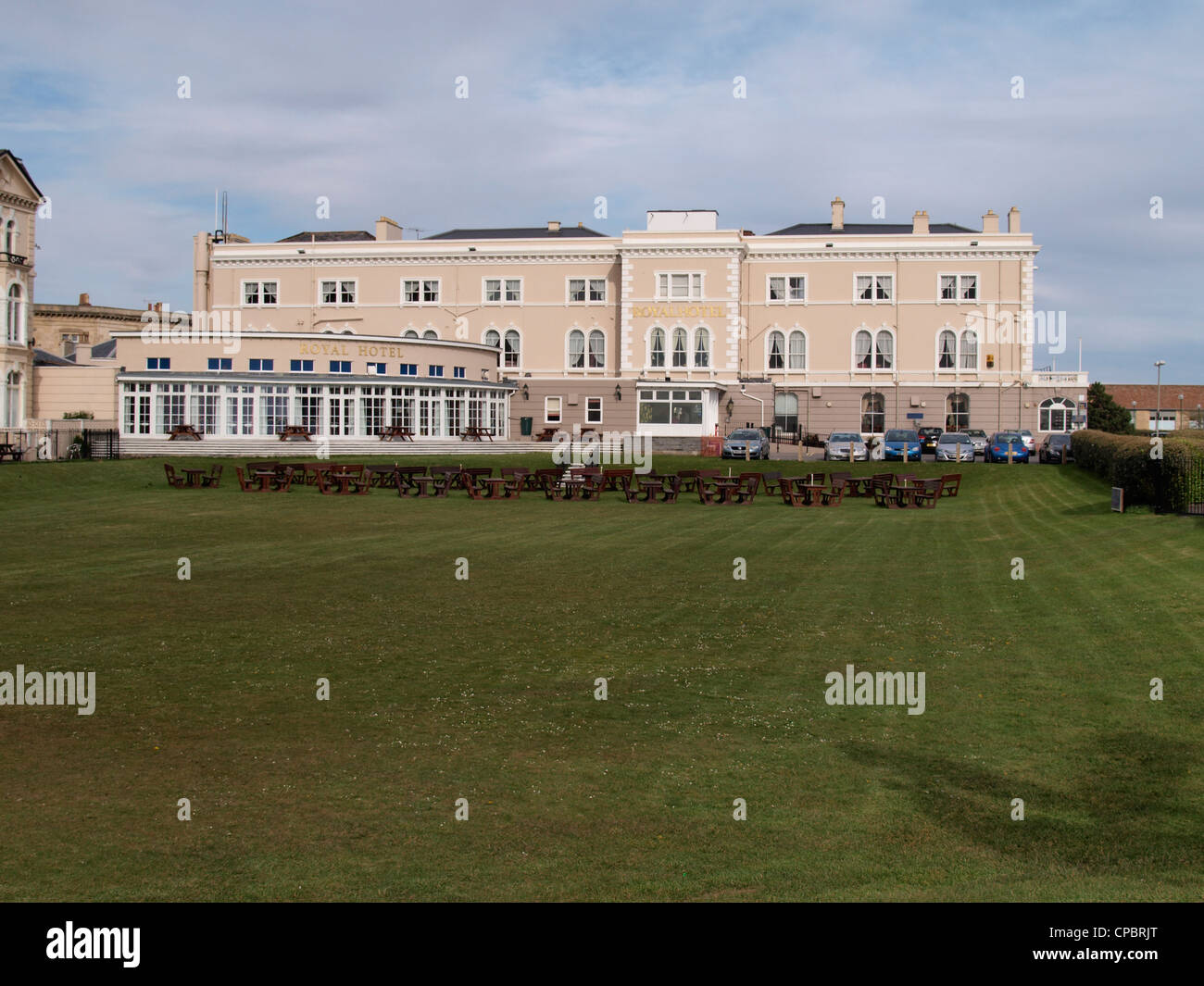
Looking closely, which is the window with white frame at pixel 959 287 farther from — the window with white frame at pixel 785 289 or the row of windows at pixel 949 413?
the window with white frame at pixel 785 289

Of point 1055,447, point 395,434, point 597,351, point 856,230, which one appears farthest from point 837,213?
point 395,434

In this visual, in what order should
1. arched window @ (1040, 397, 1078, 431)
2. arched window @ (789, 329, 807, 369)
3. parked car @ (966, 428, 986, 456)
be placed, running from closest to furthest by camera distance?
parked car @ (966, 428, 986, 456)
arched window @ (1040, 397, 1078, 431)
arched window @ (789, 329, 807, 369)

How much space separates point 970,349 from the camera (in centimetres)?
6725

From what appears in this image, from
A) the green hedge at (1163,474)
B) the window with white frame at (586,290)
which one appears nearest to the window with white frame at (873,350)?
the window with white frame at (586,290)

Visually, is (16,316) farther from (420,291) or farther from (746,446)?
(746,446)

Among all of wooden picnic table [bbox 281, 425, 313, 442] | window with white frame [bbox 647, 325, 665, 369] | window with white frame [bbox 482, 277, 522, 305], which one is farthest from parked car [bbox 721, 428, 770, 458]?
window with white frame [bbox 482, 277, 522, 305]

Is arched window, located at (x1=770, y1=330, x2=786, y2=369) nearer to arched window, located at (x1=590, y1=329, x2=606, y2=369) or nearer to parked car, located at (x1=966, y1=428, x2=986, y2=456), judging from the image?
arched window, located at (x1=590, y1=329, x2=606, y2=369)

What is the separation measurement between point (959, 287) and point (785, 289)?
10265mm

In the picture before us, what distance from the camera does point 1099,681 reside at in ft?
34.5

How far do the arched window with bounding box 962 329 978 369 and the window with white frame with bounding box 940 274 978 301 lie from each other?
209 cm

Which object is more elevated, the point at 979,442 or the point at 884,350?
the point at 884,350

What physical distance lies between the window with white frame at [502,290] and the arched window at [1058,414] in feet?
107

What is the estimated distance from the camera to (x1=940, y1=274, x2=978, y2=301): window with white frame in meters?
67.2

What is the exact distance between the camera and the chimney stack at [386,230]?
247ft
